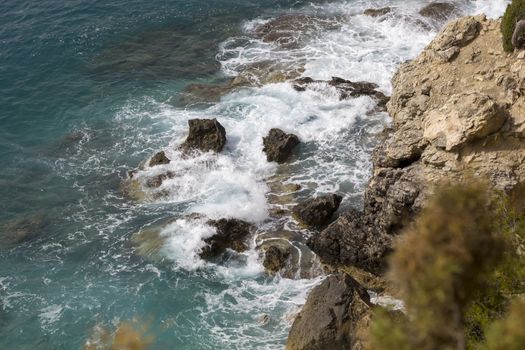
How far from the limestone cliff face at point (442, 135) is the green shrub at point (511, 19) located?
0.57 meters

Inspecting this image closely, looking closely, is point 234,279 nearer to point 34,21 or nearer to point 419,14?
point 419,14

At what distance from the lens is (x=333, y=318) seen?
20688mm

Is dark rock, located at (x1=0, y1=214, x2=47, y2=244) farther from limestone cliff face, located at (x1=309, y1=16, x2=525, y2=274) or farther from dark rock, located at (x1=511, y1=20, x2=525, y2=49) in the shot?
dark rock, located at (x1=511, y1=20, x2=525, y2=49)

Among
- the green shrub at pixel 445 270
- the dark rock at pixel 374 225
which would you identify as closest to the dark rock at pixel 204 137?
the dark rock at pixel 374 225

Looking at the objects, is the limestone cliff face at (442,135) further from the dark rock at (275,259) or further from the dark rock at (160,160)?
the dark rock at (160,160)

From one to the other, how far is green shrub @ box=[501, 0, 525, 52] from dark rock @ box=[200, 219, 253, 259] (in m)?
15.2

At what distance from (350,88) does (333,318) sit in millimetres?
20765

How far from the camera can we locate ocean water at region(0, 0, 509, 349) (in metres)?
25.5

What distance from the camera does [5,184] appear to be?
34.9m

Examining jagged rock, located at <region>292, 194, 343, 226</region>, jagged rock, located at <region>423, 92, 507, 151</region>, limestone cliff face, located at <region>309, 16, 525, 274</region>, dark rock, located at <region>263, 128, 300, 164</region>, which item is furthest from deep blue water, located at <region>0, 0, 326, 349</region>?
jagged rock, located at <region>423, 92, 507, 151</region>

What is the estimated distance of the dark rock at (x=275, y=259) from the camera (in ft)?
85.7

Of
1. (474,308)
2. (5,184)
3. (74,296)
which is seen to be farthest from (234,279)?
(5,184)

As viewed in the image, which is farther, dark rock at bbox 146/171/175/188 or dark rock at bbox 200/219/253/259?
dark rock at bbox 146/171/175/188

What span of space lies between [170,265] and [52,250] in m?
7.39
